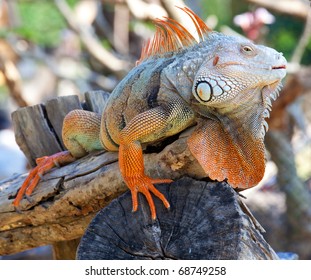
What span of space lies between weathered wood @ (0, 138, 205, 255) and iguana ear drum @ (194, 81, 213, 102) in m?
0.29

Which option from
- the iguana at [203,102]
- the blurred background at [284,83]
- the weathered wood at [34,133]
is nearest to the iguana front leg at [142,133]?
the iguana at [203,102]

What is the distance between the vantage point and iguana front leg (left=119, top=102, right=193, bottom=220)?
11.0ft

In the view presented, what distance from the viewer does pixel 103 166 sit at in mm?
3830

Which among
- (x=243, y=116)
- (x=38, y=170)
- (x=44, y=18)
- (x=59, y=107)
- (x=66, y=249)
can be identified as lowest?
(x=44, y=18)

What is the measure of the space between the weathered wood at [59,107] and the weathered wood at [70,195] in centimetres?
47

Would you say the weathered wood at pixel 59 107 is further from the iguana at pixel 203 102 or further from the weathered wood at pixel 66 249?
the iguana at pixel 203 102

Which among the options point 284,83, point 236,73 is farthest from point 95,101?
point 284,83

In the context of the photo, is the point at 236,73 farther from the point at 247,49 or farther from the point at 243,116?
the point at 243,116

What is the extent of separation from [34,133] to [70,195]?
940mm

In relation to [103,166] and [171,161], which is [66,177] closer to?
[103,166]

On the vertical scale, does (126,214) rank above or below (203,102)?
below

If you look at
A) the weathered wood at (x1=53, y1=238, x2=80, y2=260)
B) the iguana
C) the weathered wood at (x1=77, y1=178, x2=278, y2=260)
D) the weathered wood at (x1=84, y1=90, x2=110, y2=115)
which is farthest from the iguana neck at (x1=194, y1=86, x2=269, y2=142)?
the weathered wood at (x1=53, y1=238, x2=80, y2=260)

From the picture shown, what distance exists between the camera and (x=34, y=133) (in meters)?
4.65
